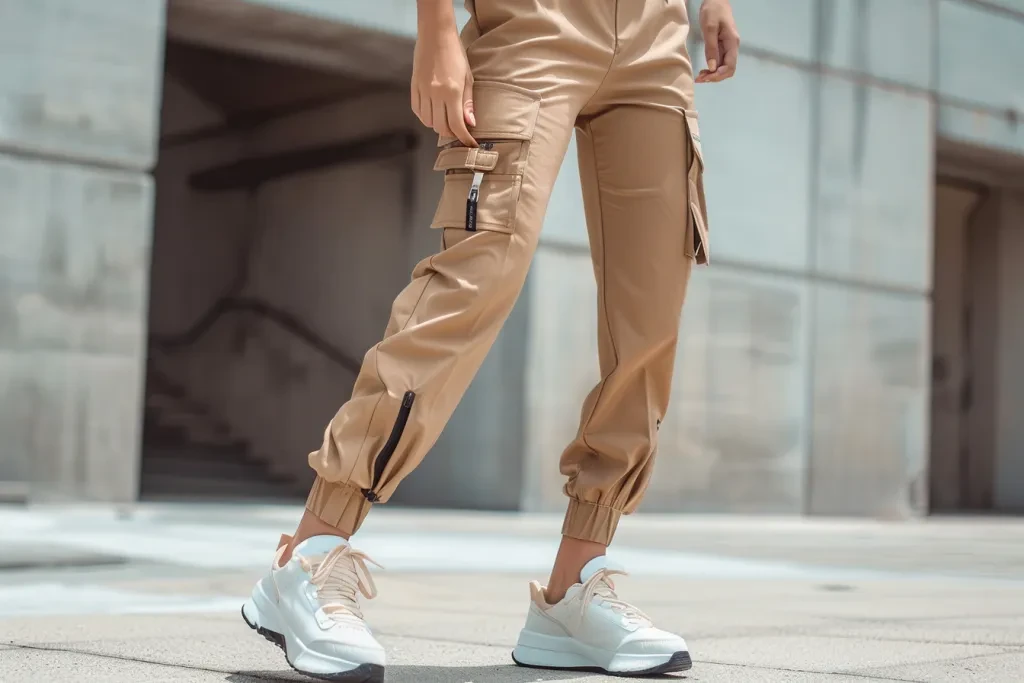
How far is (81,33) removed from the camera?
678 cm

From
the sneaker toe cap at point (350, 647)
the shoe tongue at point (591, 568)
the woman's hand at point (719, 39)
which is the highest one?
the woman's hand at point (719, 39)

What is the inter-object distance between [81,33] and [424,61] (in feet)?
17.3

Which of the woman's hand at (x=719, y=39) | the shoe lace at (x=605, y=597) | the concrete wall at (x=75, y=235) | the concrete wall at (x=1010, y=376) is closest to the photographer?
the shoe lace at (x=605, y=597)

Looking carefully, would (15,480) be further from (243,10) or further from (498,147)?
(498,147)

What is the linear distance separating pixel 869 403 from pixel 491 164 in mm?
8445

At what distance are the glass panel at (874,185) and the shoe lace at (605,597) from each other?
773cm

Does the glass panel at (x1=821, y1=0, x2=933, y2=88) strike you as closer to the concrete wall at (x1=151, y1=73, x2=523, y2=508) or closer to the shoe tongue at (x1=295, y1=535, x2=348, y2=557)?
the concrete wall at (x1=151, y1=73, x2=523, y2=508)

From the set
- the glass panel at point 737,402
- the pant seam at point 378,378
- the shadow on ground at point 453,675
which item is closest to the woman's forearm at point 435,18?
the pant seam at point 378,378

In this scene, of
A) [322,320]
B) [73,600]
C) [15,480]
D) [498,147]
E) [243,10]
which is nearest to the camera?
→ [498,147]

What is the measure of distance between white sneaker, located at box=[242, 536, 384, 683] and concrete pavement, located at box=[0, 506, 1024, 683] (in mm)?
104

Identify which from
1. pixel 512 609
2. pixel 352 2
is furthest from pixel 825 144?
pixel 512 609

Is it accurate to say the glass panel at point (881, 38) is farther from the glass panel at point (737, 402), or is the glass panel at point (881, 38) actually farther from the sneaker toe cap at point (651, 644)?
the sneaker toe cap at point (651, 644)

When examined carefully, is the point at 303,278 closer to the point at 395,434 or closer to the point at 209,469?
the point at 209,469

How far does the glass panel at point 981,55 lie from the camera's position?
34.4 ft
